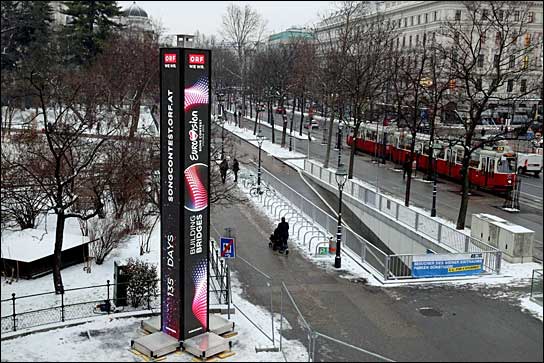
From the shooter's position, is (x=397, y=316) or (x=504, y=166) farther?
(x=504, y=166)

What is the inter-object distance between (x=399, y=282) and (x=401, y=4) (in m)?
80.4

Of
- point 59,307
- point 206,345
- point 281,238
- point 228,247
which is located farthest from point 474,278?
point 59,307

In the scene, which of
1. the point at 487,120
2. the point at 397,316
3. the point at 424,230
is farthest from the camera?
the point at 487,120

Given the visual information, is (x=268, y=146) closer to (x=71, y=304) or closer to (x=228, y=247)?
(x=228, y=247)

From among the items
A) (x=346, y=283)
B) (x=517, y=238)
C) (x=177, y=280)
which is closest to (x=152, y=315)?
(x=177, y=280)

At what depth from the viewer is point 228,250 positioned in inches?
682

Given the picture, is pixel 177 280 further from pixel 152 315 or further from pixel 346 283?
pixel 346 283

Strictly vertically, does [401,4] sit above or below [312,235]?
above

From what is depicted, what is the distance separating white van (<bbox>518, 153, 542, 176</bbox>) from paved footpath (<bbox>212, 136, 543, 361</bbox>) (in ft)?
89.1

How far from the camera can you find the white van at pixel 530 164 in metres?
43.3

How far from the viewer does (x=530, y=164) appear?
142ft

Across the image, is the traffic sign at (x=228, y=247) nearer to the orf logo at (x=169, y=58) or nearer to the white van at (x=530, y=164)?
the orf logo at (x=169, y=58)

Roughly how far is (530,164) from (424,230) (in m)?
22.2

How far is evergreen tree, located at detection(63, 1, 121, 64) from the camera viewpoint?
56.3m
